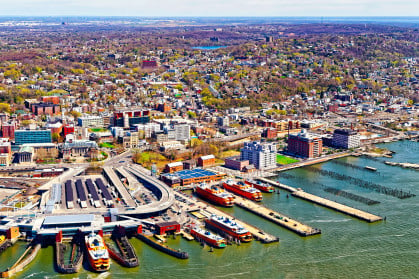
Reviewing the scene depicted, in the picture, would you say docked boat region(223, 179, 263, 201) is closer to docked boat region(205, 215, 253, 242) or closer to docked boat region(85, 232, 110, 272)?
docked boat region(205, 215, 253, 242)

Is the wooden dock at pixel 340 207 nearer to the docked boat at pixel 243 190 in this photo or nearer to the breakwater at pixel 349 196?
the breakwater at pixel 349 196

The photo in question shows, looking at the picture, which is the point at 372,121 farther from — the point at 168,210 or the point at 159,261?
the point at 159,261

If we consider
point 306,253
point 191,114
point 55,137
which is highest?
point 191,114

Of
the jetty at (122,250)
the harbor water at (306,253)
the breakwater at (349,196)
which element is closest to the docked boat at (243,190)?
the harbor water at (306,253)

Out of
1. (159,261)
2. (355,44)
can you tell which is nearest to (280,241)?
(159,261)

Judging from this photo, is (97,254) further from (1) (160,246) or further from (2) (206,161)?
(2) (206,161)

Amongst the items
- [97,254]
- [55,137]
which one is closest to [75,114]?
[55,137]

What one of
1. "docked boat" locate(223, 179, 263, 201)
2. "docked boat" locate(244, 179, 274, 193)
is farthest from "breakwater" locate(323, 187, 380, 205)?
"docked boat" locate(223, 179, 263, 201)
